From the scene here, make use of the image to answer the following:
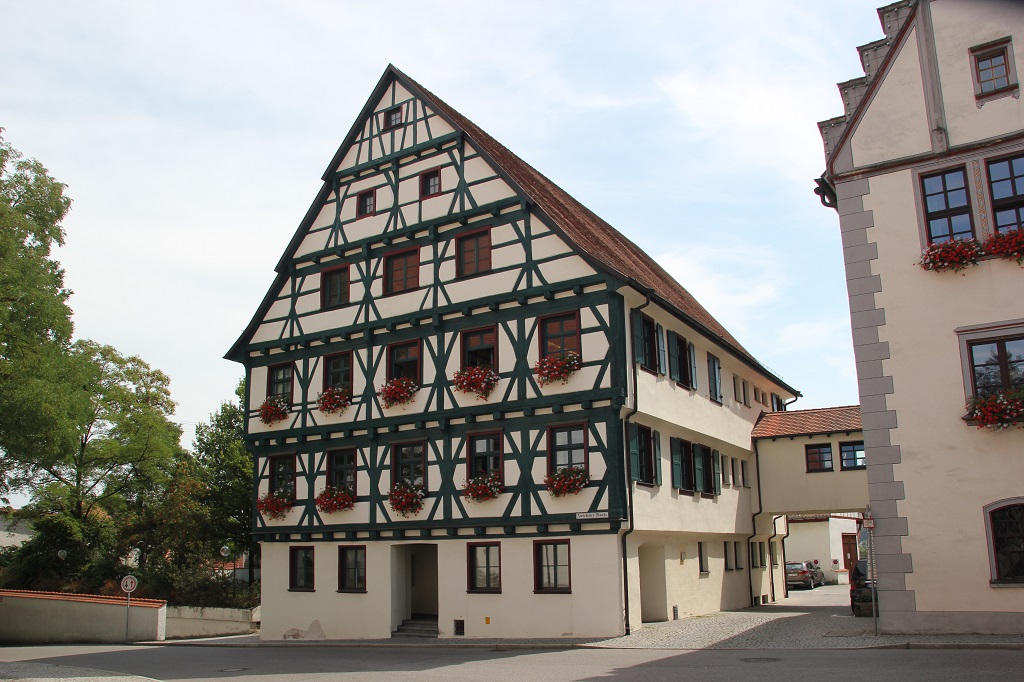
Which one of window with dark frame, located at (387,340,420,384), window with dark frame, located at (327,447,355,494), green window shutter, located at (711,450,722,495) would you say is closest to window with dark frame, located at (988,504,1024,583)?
green window shutter, located at (711,450,722,495)

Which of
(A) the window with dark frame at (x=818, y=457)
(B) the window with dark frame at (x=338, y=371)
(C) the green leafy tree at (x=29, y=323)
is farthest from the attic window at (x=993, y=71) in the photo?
(C) the green leafy tree at (x=29, y=323)

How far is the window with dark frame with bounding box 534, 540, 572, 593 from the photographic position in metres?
22.1

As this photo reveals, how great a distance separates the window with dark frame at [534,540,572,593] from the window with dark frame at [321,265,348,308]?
9.77 meters

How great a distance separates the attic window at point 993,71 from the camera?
1764 cm

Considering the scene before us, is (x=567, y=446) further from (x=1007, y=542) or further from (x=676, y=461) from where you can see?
(x=1007, y=542)

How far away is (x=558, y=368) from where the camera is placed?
883 inches

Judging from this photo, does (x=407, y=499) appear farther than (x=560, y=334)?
Yes

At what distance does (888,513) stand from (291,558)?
55.0 feet

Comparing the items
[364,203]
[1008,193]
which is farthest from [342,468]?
[1008,193]

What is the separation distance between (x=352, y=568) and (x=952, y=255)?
17.1 meters

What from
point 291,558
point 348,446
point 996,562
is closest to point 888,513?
point 996,562

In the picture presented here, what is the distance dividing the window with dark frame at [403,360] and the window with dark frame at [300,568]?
5685 mm

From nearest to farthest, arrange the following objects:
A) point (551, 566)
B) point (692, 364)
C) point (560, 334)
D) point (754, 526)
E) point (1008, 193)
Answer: point (1008, 193) < point (551, 566) < point (560, 334) < point (692, 364) < point (754, 526)

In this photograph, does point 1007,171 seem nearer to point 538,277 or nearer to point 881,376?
point 881,376
